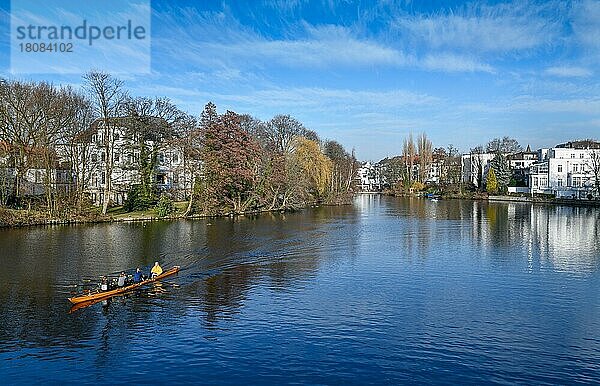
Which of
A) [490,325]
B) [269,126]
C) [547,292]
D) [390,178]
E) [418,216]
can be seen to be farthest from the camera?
[390,178]

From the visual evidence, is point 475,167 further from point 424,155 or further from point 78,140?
point 78,140

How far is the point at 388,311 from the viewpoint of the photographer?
18594 mm

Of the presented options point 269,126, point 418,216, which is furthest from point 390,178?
point 418,216

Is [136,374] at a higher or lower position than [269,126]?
lower

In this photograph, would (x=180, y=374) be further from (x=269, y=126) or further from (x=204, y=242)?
(x=269, y=126)

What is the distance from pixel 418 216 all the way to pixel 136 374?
47.4m

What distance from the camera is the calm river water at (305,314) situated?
45.1 feet

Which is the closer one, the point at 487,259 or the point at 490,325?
the point at 490,325

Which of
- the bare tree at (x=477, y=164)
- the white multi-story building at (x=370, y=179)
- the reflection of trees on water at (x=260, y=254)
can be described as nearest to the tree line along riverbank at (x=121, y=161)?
the reflection of trees on water at (x=260, y=254)

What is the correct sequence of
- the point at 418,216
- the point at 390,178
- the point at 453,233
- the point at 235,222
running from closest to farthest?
the point at 453,233 → the point at 235,222 → the point at 418,216 → the point at 390,178

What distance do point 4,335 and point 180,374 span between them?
6329 mm

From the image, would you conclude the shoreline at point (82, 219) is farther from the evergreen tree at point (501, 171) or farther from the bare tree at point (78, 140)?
the evergreen tree at point (501, 171)

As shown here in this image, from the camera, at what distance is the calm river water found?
1374 centimetres

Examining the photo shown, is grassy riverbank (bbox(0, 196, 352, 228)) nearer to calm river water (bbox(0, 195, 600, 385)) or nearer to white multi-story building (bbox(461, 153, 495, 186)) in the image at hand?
calm river water (bbox(0, 195, 600, 385))
